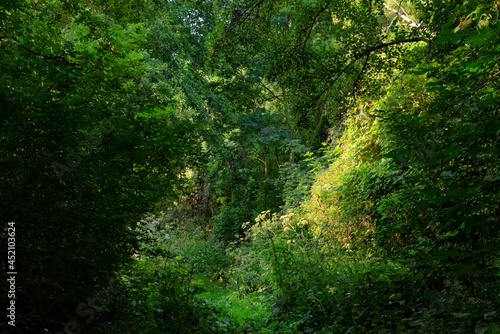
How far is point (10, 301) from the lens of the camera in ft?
7.41

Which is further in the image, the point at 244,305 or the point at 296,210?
the point at 296,210

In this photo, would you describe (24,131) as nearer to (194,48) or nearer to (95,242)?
(95,242)

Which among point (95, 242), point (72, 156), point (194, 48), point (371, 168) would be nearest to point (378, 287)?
point (371, 168)

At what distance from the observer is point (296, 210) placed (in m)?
8.67

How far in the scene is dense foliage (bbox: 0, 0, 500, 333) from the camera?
246 cm

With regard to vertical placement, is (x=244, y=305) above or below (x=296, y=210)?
below

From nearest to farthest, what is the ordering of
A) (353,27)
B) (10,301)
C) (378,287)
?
(10,301)
(378,287)
(353,27)

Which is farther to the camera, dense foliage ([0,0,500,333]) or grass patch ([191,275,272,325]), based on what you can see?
grass patch ([191,275,272,325])

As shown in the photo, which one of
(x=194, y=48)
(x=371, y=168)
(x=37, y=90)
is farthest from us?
(x=194, y=48)

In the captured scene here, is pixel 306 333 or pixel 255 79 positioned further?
pixel 255 79

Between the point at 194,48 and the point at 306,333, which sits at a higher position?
the point at 194,48

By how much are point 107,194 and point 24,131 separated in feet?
2.91

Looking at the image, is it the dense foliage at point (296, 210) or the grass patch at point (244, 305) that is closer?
the dense foliage at point (296, 210)

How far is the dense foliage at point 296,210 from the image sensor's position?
2.46 metres
